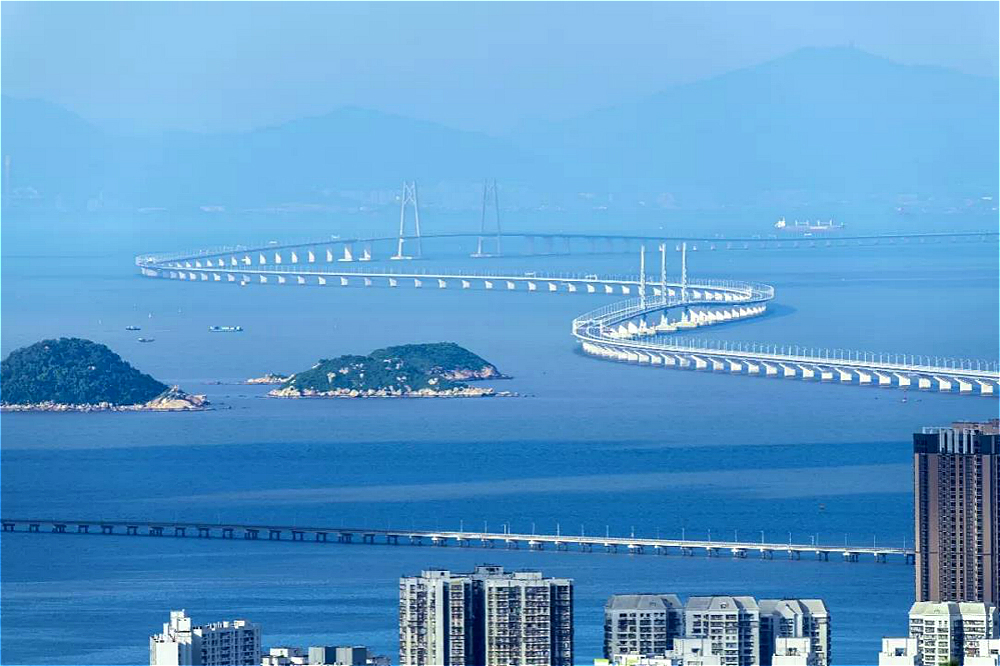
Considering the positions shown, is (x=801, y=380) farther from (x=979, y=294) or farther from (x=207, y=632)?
(x=207, y=632)

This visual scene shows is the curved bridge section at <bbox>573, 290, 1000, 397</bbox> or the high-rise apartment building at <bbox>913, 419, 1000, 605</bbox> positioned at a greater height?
the curved bridge section at <bbox>573, 290, 1000, 397</bbox>

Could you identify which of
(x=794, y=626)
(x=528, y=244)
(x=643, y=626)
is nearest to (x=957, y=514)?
(x=794, y=626)

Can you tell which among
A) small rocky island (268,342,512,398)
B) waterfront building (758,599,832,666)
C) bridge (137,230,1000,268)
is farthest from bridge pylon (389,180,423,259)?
waterfront building (758,599,832,666)

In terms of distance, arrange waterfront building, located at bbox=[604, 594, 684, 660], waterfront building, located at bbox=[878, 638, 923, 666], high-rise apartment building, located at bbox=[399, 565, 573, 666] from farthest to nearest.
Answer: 1. waterfront building, located at bbox=[604, 594, 684, 660]
2. high-rise apartment building, located at bbox=[399, 565, 573, 666]
3. waterfront building, located at bbox=[878, 638, 923, 666]

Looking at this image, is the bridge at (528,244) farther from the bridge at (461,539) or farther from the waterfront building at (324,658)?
the waterfront building at (324,658)

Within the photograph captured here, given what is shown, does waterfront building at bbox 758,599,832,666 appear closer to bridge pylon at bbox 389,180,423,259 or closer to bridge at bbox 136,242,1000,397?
bridge at bbox 136,242,1000,397

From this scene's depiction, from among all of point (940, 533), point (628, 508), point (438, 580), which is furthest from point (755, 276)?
point (438, 580)
